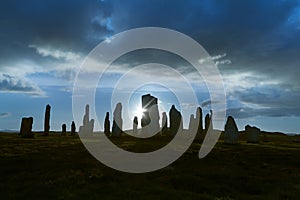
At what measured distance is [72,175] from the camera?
23812 millimetres

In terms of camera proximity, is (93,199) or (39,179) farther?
(39,179)

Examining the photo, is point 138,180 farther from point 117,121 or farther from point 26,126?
point 117,121

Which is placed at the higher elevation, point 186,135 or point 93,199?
point 186,135

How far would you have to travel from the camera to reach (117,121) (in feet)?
256

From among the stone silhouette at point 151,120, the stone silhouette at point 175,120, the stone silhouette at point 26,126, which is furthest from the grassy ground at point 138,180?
the stone silhouette at point 151,120

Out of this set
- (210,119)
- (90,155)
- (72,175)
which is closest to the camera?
(72,175)

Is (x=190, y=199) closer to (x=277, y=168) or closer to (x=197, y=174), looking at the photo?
(x=197, y=174)

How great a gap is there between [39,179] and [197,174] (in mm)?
11980

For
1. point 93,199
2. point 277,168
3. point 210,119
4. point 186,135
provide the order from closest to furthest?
point 93,199, point 277,168, point 186,135, point 210,119

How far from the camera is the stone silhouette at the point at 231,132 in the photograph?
59594mm

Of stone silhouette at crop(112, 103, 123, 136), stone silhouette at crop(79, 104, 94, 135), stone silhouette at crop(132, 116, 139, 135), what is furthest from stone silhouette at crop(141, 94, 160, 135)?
stone silhouette at crop(79, 104, 94, 135)

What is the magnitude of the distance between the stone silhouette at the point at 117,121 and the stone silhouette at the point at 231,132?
82.7ft

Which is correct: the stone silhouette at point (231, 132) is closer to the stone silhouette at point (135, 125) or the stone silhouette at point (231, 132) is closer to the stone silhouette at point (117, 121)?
the stone silhouette at point (117, 121)

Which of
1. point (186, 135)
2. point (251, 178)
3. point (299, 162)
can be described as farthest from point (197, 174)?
point (186, 135)
